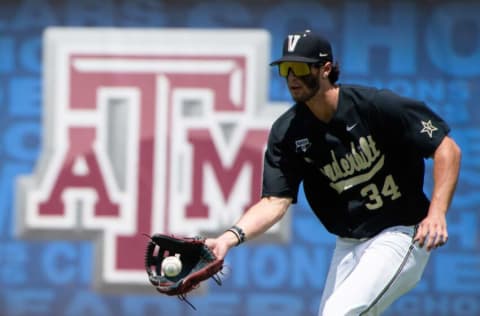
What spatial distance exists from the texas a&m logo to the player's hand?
3.85 meters

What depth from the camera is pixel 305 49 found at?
5.75 meters

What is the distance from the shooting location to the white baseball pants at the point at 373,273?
18.4ft

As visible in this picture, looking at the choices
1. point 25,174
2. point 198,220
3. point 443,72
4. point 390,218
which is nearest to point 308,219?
point 198,220

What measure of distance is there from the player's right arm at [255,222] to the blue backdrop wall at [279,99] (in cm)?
326

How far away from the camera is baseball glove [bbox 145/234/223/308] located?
5531 millimetres

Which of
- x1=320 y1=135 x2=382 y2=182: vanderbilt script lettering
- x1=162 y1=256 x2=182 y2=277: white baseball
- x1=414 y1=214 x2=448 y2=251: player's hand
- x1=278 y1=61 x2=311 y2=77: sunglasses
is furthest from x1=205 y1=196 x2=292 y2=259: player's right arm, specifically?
x1=414 y1=214 x2=448 y2=251: player's hand

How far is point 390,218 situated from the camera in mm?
5930

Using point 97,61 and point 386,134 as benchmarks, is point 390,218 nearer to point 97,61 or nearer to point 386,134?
point 386,134

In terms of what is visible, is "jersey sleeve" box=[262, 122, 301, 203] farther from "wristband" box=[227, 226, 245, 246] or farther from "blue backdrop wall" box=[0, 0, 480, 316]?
"blue backdrop wall" box=[0, 0, 480, 316]

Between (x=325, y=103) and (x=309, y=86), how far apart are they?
0.61 feet

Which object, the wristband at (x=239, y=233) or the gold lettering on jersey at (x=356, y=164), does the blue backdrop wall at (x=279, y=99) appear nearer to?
the gold lettering on jersey at (x=356, y=164)

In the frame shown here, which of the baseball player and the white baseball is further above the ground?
the baseball player

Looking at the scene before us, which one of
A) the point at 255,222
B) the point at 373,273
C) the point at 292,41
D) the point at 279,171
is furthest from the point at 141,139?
the point at 373,273

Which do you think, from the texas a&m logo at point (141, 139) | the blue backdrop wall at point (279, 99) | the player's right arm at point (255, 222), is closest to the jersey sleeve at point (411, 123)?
the player's right arm at point (255, 222)
